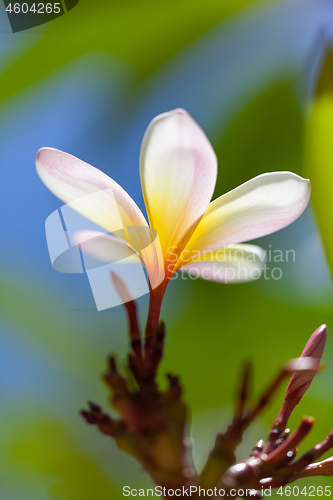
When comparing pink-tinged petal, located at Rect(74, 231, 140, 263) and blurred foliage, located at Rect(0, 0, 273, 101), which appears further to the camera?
blurred foliage, located at Rect(0, 0, 273, 101)

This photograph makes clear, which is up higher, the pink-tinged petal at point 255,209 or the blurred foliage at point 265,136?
the blurred foliage at point 265,136

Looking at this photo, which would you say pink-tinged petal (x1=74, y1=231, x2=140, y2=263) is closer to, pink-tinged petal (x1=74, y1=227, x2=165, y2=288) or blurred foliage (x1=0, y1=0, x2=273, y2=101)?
pink-tinged petal (x1=74, y1=227, x2=165, y2=288)

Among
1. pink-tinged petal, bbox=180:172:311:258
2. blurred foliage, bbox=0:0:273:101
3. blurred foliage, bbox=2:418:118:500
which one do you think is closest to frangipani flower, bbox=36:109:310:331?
pink-tinged petal, bbox=180:172:311:258

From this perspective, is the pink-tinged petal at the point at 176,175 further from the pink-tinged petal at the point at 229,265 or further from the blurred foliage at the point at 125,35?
the blurred foliage at the point at 125,35

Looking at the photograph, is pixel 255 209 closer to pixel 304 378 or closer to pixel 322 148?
pixel 304 378

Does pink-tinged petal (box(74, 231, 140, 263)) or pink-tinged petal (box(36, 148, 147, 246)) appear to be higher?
pink-tinged petal (box(36, 148, 147, 246))

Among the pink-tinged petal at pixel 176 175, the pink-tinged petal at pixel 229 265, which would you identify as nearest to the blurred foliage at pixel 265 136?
the pink-tinged petal at pixel 229 265

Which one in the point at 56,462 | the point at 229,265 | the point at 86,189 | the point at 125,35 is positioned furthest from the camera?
the point at 125,35

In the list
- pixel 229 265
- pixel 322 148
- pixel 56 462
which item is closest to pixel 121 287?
pixel 229 265
